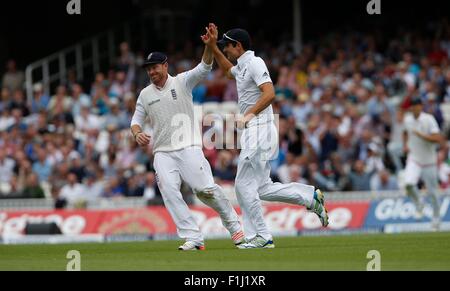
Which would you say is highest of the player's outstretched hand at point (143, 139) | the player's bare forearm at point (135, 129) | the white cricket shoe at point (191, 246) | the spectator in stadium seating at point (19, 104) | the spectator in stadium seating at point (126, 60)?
the spectator in stadium seating at point (126, 60)

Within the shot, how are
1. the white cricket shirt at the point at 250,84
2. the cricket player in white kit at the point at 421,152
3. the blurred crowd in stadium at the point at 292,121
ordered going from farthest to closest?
the blurred crowd in stadium at the point at 292,121 → the cricket player in white kit at the point at 421,152 → the white cricket shirt at the point at 250,84

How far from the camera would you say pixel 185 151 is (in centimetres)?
1481

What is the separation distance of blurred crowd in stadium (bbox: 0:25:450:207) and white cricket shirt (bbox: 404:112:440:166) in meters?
3.03

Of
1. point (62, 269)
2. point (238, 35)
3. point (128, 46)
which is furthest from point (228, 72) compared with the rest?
point (128, 46)

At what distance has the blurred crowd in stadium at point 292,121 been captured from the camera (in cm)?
2556

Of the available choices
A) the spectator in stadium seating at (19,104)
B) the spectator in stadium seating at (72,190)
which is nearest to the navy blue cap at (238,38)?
the spectator in stadium seating at (72,190)

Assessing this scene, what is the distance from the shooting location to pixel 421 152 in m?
21.6

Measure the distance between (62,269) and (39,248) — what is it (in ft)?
15.0

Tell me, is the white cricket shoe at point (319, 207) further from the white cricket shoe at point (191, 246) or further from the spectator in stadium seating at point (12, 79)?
the spectator in stadium seating at point (12, 79)

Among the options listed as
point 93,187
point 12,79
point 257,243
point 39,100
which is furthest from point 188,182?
point 12,79

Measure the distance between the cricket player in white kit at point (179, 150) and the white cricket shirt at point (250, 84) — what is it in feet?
1.61

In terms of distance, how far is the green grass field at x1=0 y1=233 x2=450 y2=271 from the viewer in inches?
474

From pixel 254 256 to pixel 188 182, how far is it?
193 centimetres
